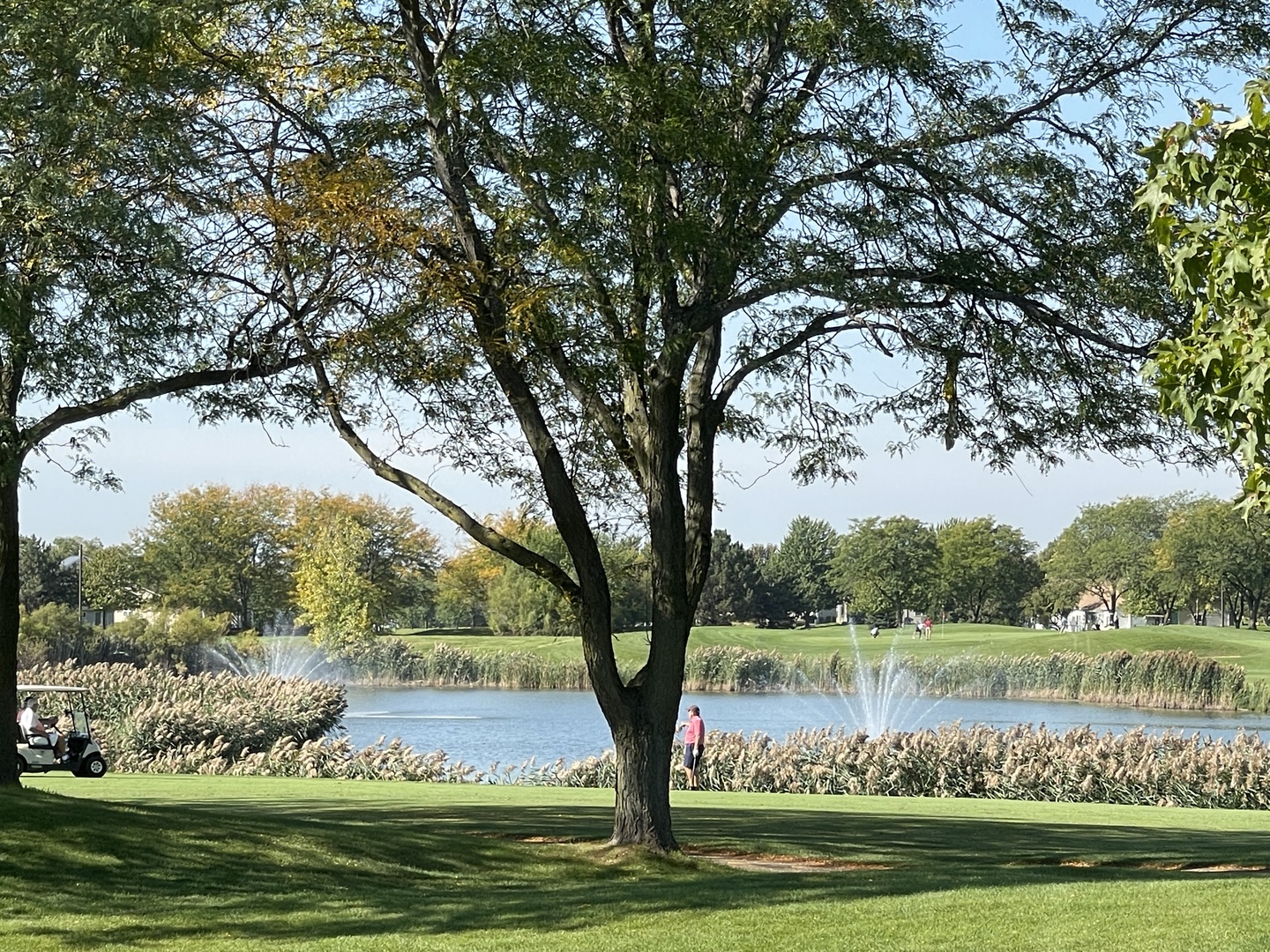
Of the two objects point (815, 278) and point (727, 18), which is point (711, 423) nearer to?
point (815, 278)

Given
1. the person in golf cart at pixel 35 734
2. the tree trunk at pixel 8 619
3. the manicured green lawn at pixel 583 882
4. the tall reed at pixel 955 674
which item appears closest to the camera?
the manicured green lawn at pixel 583 882

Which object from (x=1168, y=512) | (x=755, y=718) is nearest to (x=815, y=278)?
(x=755, y=718)

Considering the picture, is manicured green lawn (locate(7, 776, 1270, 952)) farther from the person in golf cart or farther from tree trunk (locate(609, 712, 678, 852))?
the person in golf cart

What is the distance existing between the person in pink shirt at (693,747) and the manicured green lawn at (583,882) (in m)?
5.22

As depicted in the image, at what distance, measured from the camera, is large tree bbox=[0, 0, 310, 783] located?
11930mm

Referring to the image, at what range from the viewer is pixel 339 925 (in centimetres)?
1044

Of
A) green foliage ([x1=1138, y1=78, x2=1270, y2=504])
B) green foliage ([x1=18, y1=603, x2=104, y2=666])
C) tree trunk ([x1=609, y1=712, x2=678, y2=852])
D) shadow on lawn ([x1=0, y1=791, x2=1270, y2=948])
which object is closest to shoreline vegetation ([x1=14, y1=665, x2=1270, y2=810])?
shadow on lawn ([x1=0, y1=791, x2=1270, y2=948])

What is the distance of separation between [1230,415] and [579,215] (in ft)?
26.6

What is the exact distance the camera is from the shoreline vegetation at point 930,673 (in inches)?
1679

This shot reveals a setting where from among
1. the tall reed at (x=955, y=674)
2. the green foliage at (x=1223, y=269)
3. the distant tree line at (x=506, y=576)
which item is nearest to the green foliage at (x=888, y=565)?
the distant tree line at (x=506, y=576)

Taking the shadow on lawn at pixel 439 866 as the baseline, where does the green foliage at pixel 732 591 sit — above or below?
above

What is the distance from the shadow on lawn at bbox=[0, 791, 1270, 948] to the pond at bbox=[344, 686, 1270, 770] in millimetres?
15456

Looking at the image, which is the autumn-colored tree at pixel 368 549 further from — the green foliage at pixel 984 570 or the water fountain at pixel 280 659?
the green foliage at pixel 984 570

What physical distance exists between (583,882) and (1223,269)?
917 centimetres
